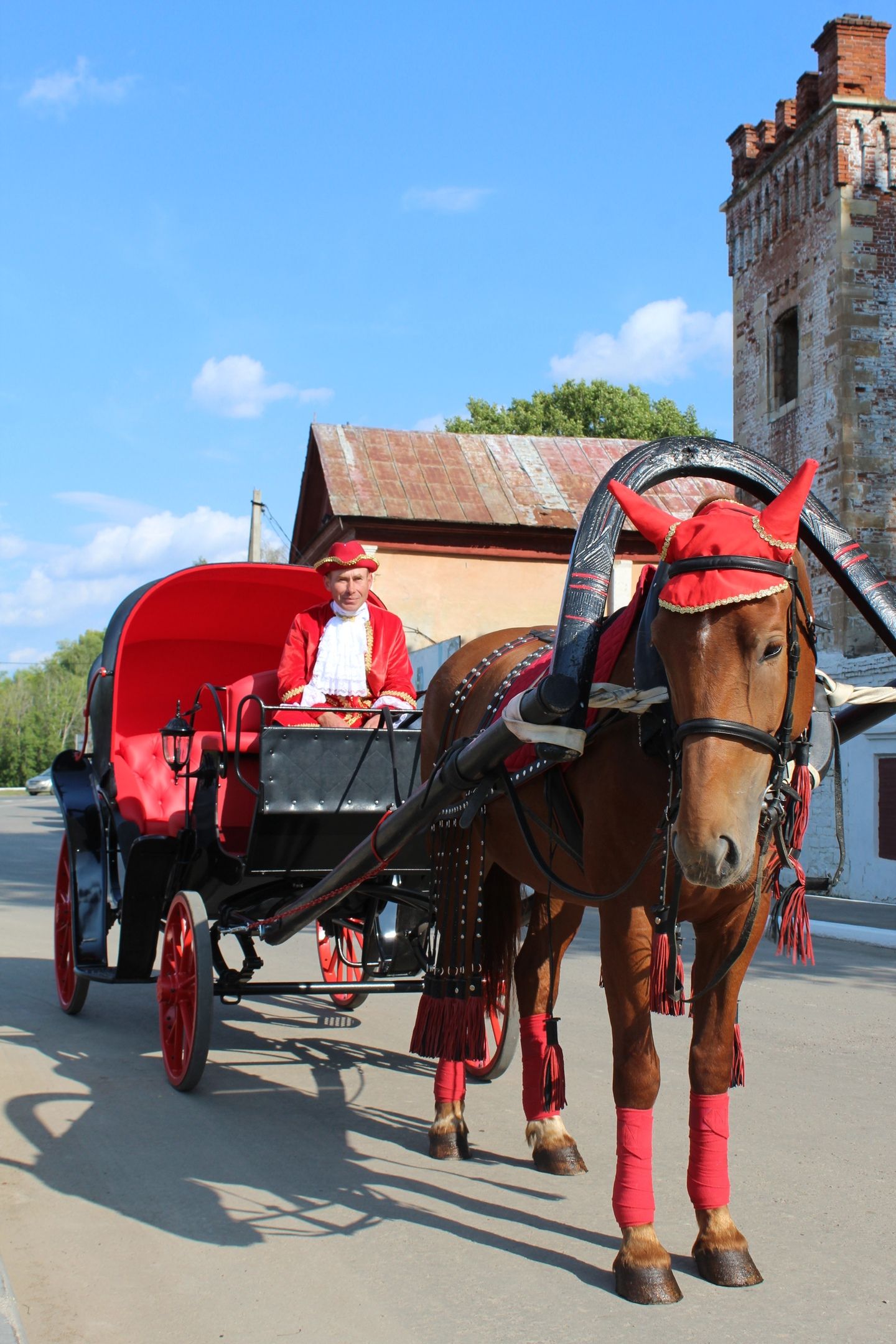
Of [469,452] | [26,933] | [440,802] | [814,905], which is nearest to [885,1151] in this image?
[440,802]

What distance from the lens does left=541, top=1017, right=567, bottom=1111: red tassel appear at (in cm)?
407

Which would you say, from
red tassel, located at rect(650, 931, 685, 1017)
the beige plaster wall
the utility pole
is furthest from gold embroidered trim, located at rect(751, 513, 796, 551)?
the utility pole

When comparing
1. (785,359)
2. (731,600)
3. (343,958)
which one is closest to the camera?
(731,600)

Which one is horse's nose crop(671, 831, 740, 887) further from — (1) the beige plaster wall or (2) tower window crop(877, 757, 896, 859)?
(1) the beige plaster wall

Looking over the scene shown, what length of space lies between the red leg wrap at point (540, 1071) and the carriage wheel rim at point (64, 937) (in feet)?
10.4

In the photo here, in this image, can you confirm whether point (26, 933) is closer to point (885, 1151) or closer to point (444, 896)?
point (444, 896)

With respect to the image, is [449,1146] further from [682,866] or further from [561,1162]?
[682,866]

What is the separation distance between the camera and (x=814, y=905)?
14.6 metres

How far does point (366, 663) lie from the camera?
230 inches

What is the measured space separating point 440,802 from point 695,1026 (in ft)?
3.55

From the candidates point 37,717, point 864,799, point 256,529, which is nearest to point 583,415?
point 256,529

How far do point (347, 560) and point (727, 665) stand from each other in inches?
126

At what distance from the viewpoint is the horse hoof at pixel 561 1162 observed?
4.33m

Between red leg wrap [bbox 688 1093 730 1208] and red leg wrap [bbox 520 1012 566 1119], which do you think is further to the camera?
red leg wrap [bbox 520 1012 566 1119]
